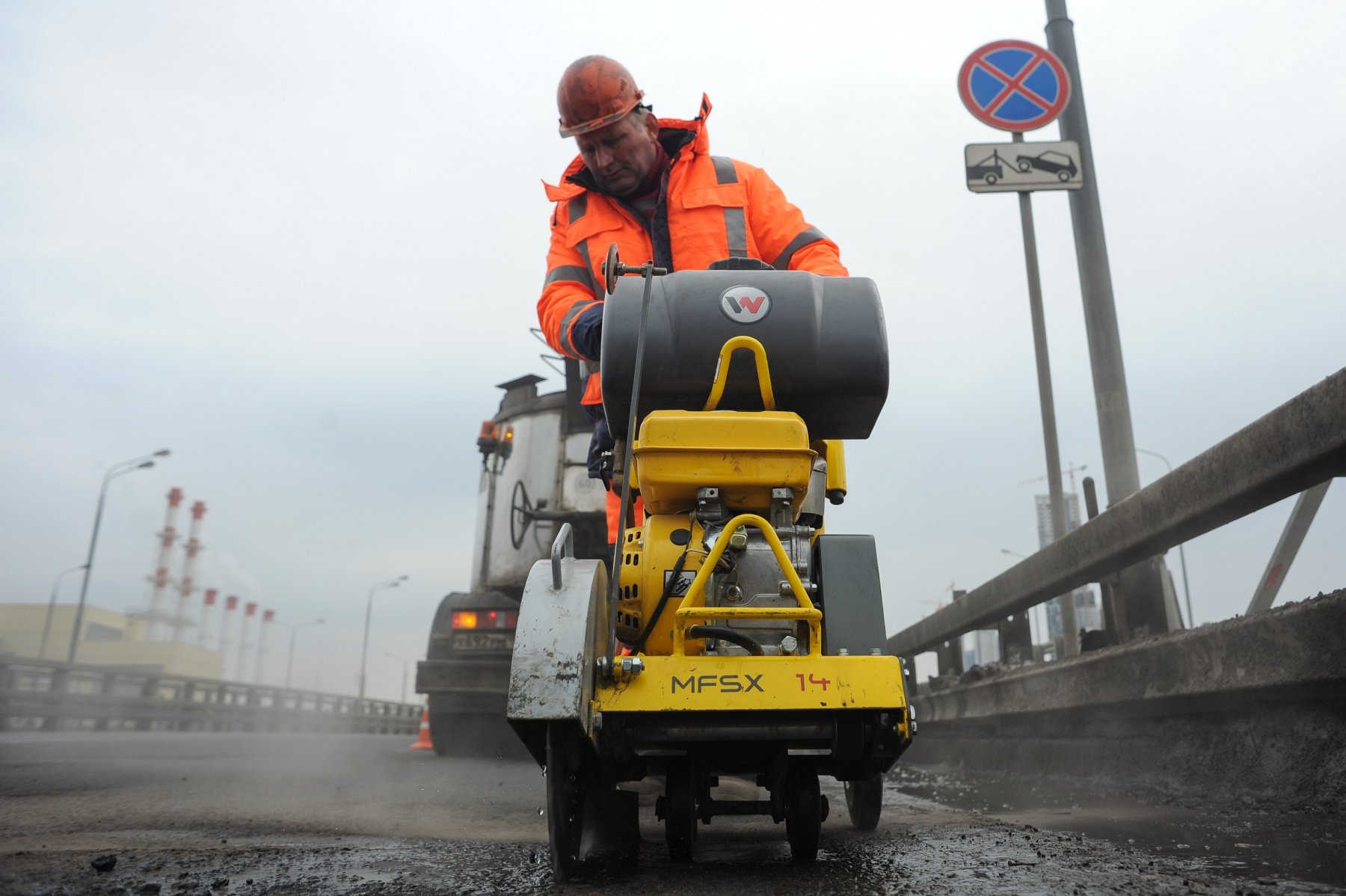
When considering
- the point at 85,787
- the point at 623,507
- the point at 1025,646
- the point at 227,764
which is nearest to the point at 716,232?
the point at 623,507

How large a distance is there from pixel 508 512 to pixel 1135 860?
247 inches

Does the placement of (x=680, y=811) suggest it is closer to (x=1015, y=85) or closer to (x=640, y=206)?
(x=640, y=206)

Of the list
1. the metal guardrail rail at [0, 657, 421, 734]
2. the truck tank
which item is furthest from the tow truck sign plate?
the metal guardrail rail at [0, 657, 421, 734]

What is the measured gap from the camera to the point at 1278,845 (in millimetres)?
2359

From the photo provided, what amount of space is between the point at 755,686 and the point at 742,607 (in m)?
0.26

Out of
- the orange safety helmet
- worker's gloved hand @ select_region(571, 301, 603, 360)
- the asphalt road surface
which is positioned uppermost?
the orange safety helmet

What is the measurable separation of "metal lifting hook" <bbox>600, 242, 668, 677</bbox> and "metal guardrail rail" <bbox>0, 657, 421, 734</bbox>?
1551 centimetres

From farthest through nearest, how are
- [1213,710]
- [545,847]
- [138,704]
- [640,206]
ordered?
1. [138,704]
2. [640,206]
3. [1213,710]
4. [545,847]

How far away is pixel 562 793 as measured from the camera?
2.24 m

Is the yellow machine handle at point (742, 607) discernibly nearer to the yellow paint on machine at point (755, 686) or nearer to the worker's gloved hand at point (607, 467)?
the yellow paint on machine at point (755, 686)

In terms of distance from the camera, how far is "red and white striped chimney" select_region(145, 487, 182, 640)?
86375mm

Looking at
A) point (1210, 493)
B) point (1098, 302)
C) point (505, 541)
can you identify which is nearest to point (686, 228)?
point (1210, 493)

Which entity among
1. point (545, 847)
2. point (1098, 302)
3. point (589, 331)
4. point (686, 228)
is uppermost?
point (1098, 302)

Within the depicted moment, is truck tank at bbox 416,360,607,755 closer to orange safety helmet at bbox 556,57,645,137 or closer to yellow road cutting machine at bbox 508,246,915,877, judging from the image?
orange safety helmet at bbox 556,57,645,137
